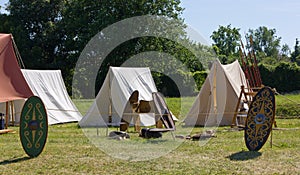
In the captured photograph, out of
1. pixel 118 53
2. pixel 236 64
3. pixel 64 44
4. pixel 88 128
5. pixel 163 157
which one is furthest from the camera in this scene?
pixel 64 44

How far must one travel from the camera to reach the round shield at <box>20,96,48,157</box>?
8.06 meters

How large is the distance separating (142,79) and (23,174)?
9459 millimetres

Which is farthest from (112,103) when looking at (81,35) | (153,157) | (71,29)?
(71,29)

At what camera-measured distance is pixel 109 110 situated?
14.2m

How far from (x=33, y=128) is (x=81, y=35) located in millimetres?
21749

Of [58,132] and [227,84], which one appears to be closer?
[58,132]

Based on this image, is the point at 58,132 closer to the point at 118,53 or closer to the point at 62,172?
the point at 62,172

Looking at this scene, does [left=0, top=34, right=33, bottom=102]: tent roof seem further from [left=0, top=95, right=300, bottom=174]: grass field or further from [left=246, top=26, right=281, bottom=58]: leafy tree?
[left=246, top=26, right=281, bottom=58]: leafy tree

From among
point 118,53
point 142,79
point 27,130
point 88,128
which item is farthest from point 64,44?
point 27,130

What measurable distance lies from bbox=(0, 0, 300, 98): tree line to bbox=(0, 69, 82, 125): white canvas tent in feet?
32.6

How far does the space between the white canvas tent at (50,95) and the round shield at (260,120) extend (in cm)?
782

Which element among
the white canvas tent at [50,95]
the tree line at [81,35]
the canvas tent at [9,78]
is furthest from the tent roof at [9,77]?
the tree line at [81,35]

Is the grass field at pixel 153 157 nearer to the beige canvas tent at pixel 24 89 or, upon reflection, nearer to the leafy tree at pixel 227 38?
Result: the beige canvas tent at pixel 24 89

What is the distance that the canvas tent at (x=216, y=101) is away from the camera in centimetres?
1402
